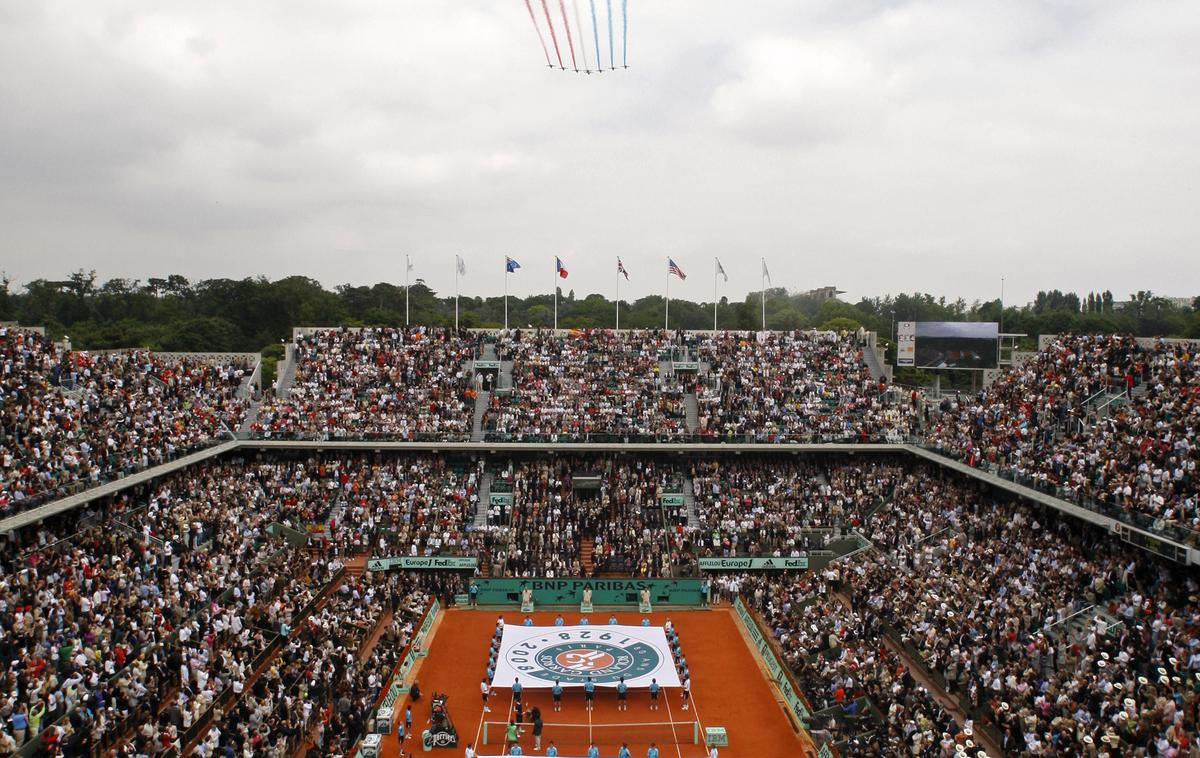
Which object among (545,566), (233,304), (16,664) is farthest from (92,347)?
(16,664)

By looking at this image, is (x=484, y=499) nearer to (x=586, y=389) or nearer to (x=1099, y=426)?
(x=586, y=389)

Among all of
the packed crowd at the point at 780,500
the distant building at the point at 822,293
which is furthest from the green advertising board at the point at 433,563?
the distant building at the point at 822,293

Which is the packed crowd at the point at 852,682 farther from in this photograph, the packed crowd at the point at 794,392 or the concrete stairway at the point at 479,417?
the concrete stairway at the point at 479,417

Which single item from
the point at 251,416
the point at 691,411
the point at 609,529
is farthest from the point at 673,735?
the point at 251,416

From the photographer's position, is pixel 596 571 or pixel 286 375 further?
pixel 286 375

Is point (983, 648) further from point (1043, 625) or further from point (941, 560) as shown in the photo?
point (941, 560)

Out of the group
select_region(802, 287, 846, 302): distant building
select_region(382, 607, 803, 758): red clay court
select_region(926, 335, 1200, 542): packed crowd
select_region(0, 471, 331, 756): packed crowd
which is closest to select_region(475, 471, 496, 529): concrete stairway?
select_region(382, 607, 803, 758): red clay court
